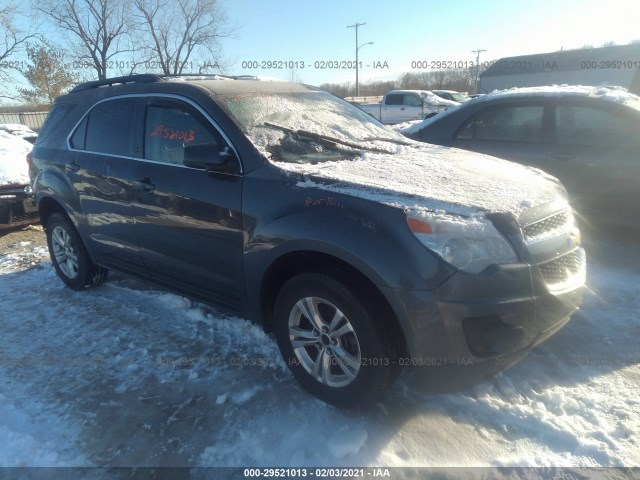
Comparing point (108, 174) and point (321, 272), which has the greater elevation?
point (108, 174)

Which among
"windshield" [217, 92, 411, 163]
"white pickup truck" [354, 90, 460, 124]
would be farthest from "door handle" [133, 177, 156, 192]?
"white pickup truck" [354, 90, 460, 124]

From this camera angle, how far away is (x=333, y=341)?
2.54 m

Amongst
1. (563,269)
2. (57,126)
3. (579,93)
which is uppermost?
(579,93)

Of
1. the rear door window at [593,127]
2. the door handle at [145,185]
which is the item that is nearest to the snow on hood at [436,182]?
the door handle at [145,185]

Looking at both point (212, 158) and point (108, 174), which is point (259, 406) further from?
point (108, 174)

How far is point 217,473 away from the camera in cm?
223

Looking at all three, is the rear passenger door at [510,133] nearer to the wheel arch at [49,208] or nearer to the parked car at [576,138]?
the parked car at [576,138]

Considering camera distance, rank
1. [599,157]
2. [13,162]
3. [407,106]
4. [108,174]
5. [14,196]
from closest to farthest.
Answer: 1. [108,174]
2. [599,157]
3. [14,196]
4. [13,162]
5. [407,106]

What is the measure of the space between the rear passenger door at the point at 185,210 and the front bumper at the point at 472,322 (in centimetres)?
116

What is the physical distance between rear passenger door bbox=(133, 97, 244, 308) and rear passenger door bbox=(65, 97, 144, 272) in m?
0.15

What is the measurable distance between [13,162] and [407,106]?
1627 centimetres

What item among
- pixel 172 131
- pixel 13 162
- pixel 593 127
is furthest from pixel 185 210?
pixel 13 162

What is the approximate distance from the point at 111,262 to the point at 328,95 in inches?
95.1

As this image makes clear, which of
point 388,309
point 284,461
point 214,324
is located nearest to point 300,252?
point 388,309
